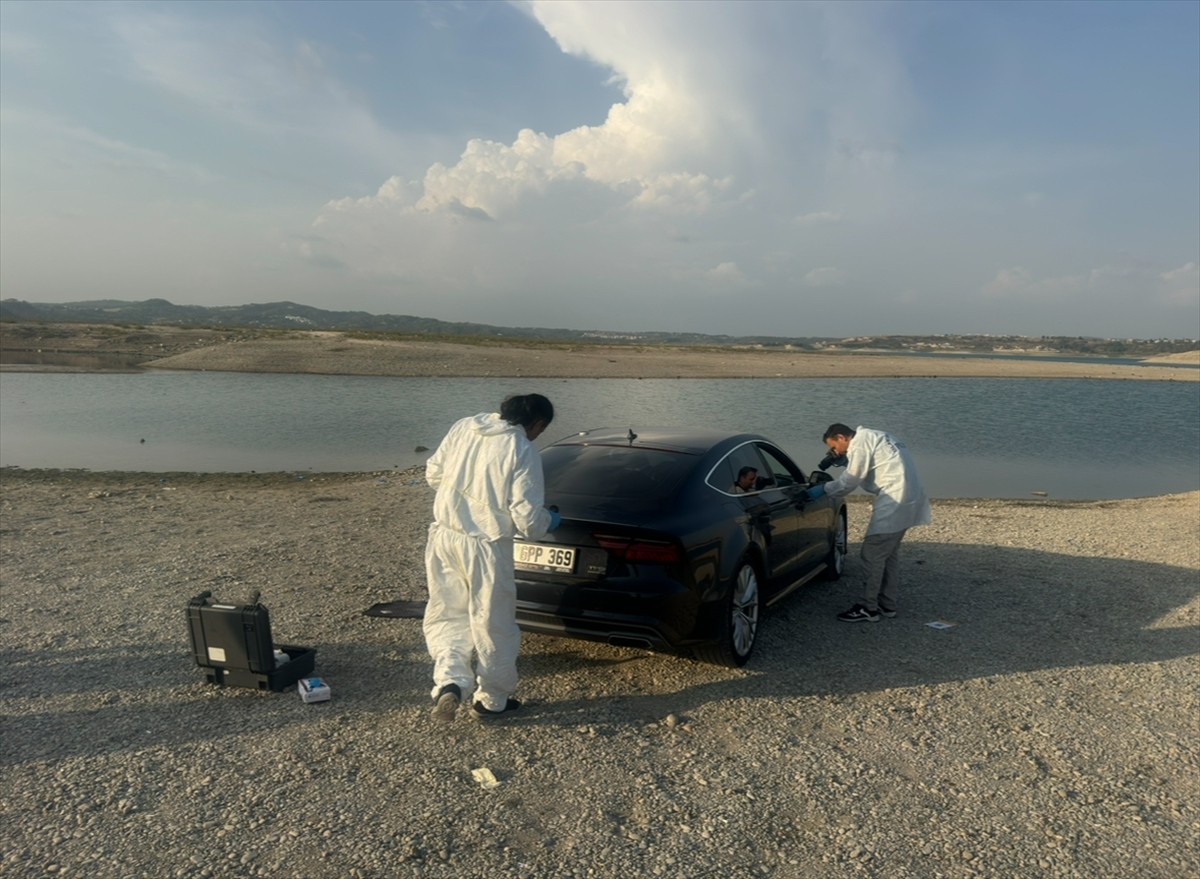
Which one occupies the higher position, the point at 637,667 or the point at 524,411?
the point at 524,411

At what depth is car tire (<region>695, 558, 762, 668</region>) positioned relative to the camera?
5383 mm

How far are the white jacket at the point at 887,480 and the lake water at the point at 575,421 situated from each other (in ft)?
7.71

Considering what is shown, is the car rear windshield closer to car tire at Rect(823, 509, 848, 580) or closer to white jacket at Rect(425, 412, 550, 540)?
white jacket at Rect(425, 412, 550, 540)

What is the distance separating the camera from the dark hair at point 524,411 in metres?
4.57

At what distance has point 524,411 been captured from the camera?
4.57 m

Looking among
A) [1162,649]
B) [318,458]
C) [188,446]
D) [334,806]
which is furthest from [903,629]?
[188,446]

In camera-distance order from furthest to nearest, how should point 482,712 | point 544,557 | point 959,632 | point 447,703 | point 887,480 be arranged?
point 887,480 → point 959,632 → point 544,557 → point 482,712 → point 447,703

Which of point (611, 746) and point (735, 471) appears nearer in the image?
point (611, 746)

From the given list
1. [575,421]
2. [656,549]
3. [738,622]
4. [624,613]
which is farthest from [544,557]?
A: [575,421]

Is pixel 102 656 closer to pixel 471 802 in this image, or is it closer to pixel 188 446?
pixel 471 802

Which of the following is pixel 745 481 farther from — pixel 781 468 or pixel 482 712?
pixel 482 712

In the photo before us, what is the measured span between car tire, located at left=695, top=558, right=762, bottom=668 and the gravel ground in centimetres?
18

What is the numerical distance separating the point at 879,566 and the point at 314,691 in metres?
4.47

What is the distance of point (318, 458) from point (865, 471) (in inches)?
538
